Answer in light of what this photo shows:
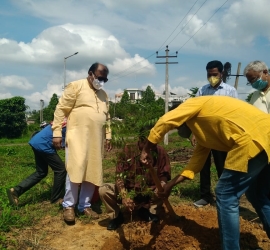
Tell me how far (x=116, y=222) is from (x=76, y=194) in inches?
30.1

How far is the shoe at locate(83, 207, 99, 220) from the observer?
4523 mm

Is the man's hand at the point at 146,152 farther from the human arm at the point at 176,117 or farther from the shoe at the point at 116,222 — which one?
the shoe at the point at 116,222

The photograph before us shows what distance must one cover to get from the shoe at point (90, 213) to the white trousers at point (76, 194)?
0.18ft

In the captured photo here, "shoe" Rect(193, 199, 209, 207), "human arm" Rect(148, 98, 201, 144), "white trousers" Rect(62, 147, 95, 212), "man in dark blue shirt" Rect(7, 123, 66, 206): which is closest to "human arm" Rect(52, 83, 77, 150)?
"white trousers" Rect(62, 147, 95, 212)

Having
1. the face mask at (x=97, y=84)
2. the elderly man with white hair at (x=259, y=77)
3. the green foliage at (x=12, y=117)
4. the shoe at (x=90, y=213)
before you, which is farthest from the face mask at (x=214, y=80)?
the green foliage at (x=12, y=117)

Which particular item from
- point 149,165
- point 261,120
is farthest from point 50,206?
point 261,120

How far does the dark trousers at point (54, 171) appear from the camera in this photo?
504 cm

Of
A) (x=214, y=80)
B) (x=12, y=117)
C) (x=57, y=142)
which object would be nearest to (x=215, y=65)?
(x=214, y=80)

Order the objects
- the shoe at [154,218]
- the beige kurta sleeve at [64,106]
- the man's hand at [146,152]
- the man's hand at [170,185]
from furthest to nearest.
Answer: the beige kurta sleeve at [64,106] → the shoe at [154,218] → the man's hand at [170,185] → the man's hand at [146,152]

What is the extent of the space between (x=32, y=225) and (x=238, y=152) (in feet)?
9.62

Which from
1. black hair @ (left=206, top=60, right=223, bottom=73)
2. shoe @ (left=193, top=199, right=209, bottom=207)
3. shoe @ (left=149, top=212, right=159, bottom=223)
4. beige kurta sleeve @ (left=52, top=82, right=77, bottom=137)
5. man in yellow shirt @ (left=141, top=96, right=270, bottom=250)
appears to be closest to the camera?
man in yellow shirt @ (left=141, top=96, right=270, bottom=250)

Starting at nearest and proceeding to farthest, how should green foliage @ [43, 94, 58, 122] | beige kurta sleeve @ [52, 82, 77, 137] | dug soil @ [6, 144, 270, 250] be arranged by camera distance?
1. dug soil @ [6, 144, 270, 250]
2. beige kurta sleeve @ [52, 82, 77, 137]
3. green foliage @ [43, 94, 58, 122]

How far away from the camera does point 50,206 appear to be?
5.08 metres

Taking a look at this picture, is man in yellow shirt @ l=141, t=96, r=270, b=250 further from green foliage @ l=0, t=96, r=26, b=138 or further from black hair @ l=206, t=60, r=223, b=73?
green foliage @ l=0, t=96, r=26, b=138
